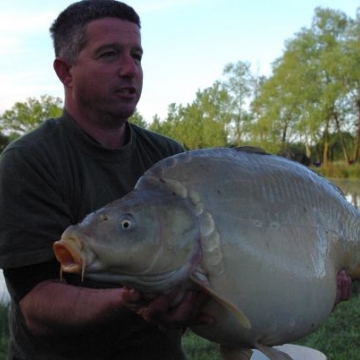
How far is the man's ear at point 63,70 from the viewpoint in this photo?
2004 mm

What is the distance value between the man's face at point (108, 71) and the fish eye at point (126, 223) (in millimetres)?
704

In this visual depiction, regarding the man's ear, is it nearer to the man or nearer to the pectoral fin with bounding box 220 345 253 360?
the man

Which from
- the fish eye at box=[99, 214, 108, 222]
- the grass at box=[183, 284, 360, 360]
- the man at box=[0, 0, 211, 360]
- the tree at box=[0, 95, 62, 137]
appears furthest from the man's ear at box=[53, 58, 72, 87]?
the tree at box=[0, 95, 62, 137]

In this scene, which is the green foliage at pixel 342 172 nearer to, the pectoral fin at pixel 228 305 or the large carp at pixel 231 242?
the large carp at pixel 231 242

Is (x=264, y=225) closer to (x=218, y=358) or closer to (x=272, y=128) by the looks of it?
(x=218, y=358)

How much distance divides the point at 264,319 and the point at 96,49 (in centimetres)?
95

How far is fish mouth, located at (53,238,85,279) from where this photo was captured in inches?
48.4

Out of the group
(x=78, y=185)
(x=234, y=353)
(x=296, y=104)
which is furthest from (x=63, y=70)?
(x=296, y=104)

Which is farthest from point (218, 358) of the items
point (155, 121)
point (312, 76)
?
point (155, 121)

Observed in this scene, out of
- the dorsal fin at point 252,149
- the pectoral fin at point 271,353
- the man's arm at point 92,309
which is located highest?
the dorsal fin at point 252,149

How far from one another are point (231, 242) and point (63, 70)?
0.90 m

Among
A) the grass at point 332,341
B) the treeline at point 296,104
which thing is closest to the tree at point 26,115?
the treeline at point 296,104

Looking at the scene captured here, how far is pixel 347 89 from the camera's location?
112 ft

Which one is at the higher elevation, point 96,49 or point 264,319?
point 96,49
